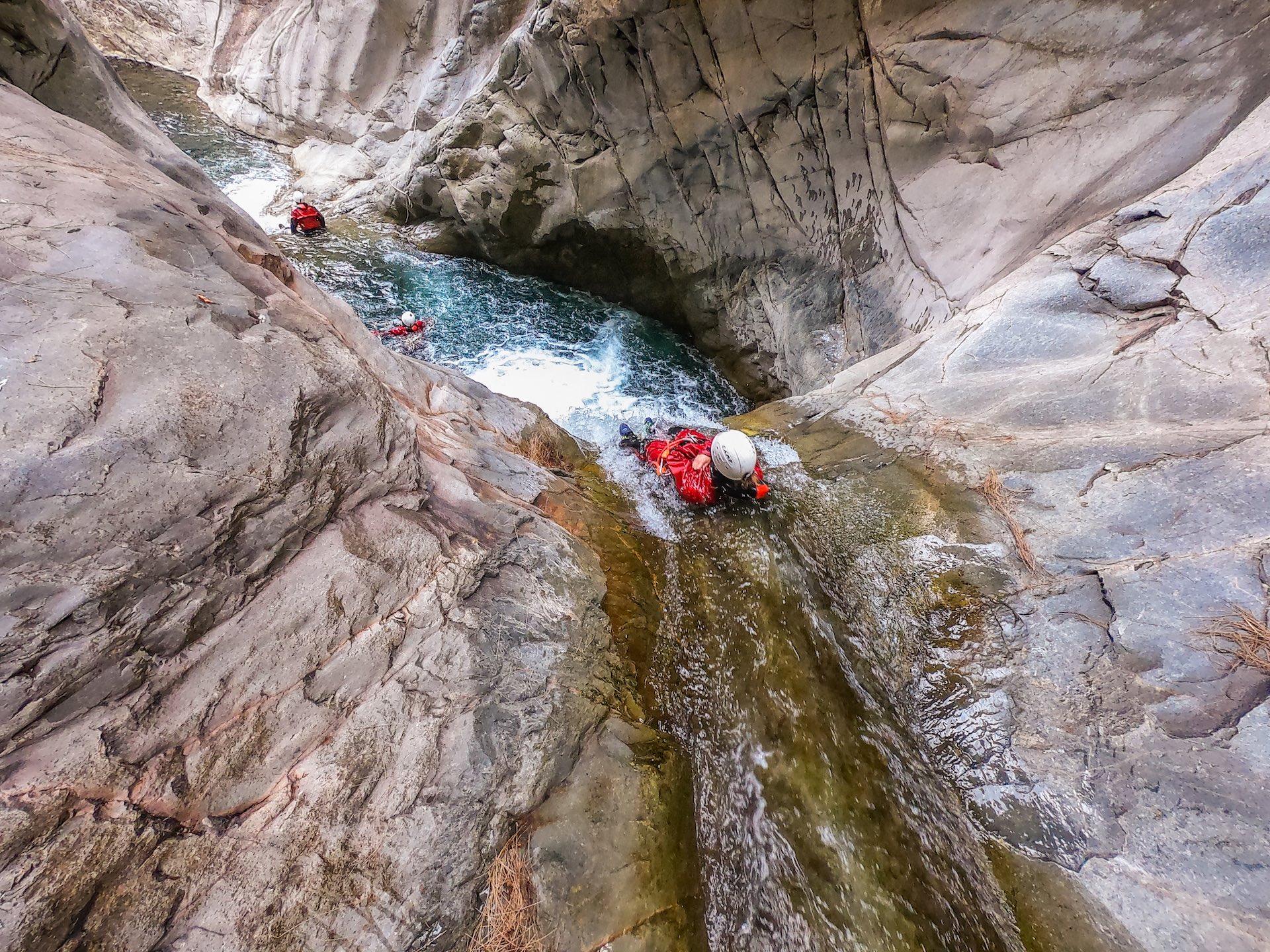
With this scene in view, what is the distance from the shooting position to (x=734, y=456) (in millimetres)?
4840

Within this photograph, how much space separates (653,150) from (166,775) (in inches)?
425

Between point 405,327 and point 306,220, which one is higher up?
point 405,327

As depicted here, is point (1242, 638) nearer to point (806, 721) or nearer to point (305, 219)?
point (806, 721)

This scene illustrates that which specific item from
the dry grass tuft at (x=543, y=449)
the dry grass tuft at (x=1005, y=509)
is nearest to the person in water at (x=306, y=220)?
the dry grass tuft at (x=543, y=449)

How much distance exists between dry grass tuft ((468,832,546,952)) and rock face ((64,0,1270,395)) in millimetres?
7076

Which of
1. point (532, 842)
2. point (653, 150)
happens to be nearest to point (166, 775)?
point (532, 842)

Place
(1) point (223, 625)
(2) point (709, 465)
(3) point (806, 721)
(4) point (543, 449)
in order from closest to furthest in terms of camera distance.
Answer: (1) point (223, 625) → (3) point (806, 721) → (2) point (709, 465) → (4) point (543, 449)

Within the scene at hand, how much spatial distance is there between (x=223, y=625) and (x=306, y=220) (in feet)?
42.3

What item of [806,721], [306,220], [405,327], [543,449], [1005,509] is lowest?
[306,220]

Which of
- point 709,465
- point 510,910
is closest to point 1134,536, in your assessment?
point 709,465

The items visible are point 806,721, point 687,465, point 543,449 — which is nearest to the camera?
point 806,721

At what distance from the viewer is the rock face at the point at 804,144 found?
5.34 m

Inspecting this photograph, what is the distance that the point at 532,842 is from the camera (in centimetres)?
274

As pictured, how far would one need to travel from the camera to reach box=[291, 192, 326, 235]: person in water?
1191 cm
